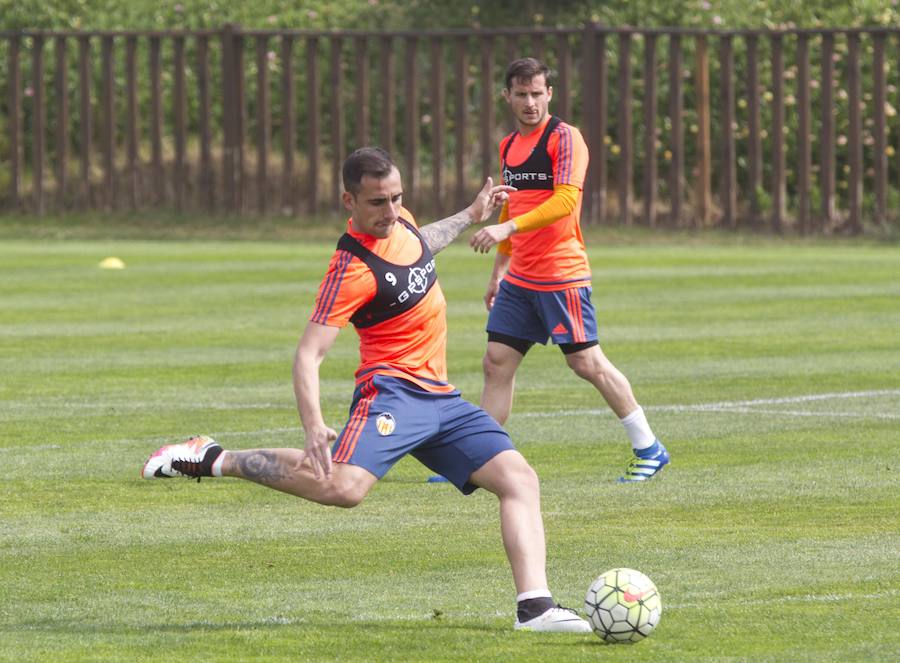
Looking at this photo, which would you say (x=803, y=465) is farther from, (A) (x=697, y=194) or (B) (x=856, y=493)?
(A) (x=697, y=194)

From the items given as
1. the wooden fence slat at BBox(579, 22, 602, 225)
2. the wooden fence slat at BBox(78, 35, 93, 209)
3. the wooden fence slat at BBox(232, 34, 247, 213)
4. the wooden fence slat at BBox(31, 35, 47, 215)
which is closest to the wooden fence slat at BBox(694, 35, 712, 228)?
the wooden fence slat at BBox(579, 22, 602, 225)

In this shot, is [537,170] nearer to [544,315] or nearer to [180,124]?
[544,315]

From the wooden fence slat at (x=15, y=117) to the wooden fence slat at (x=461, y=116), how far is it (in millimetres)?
6749

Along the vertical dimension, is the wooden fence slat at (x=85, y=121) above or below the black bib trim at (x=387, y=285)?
below

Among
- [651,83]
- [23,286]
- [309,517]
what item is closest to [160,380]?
[309,517]

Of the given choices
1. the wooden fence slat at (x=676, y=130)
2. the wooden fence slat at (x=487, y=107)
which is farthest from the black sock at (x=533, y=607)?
the wooden fence slat at (x=676, y=130)

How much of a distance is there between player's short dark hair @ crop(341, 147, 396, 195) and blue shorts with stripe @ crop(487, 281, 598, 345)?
3750 millimetres

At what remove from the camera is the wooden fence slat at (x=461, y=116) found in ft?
99.4

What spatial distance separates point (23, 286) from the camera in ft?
74.0

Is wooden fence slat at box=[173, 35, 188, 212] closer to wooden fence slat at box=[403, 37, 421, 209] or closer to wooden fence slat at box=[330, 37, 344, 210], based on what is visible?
wooden fence slat at box=[330, 37, 344, 210]

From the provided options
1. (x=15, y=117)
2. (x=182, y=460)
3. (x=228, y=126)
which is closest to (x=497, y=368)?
(x=182, y=460)

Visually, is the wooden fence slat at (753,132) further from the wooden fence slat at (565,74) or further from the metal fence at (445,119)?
the wooden fence slat at (565,74)

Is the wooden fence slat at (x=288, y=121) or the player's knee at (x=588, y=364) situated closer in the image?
the player's knee at (x=588, y=364)

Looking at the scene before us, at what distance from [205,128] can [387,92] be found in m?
2.86
